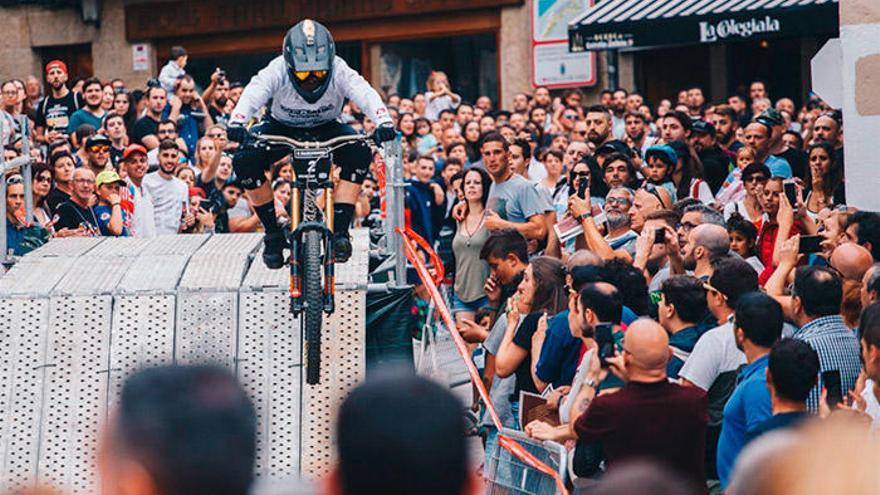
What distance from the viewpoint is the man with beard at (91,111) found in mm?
17531

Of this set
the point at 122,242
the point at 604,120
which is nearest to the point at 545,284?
the point at 122,242

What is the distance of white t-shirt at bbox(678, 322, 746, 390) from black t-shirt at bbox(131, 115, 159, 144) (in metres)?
11.7

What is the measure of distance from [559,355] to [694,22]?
11.8 m

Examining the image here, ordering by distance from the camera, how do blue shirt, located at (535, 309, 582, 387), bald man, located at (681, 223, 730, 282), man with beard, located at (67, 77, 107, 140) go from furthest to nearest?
man with beard, located at (67, 77, 107, 140) → bald man, located at (681, 223, 730, 282) → blue shirt, located at (535, 309, 582, 387)

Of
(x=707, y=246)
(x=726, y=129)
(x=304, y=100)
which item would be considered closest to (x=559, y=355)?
(x=707, y=246)

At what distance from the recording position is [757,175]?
33.5ft

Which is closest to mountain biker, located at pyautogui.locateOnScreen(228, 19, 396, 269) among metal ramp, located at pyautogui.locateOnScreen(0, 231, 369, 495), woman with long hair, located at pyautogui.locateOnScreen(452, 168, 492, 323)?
metal ramp, located at pyautogui.locateOnScreen(0, 231, 369, 495)

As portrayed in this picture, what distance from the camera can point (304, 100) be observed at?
953 centimetres

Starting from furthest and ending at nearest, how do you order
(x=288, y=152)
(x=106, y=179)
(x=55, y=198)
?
(x=106, y=179)
(x=55, y=198)
(x=288, y=152)

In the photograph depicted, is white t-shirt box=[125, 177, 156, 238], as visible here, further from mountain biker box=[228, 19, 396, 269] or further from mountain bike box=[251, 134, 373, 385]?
mountain bike box=[251, 134, 373, 385]

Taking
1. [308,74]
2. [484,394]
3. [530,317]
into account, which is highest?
[308,74]

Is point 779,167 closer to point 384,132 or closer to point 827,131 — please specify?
point 827,131

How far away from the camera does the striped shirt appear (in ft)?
20.9

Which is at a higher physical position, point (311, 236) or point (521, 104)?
point (521, 104)
